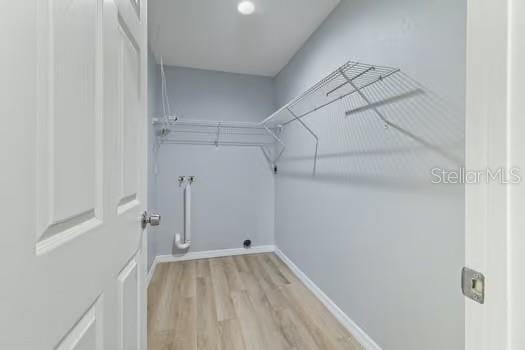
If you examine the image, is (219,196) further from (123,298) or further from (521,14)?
(521,14)

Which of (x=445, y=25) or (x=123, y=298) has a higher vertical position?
(x=445, y=25)

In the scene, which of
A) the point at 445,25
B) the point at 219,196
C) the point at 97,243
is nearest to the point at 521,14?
the point at 445,25

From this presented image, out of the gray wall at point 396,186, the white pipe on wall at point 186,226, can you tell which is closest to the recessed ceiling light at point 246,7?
the gray wall at point 396,186

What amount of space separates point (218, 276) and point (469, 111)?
2492 millimetres

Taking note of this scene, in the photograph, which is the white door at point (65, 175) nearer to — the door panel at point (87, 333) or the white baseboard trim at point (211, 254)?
the door panel at point (87, 333)

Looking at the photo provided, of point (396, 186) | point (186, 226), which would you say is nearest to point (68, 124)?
point (396, 186)

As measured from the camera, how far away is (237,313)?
1861 millimetres

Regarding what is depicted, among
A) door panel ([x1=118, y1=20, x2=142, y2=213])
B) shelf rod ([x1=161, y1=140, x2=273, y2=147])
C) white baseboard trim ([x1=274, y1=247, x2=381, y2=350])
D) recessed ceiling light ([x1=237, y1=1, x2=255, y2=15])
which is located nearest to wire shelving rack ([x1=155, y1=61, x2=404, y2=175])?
shelf rod ([x1=161, y1=140, x2=273, y2=147])

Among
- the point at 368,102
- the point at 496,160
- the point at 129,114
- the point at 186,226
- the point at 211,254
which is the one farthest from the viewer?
the point at 211,254

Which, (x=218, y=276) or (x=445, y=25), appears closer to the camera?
(x=445, y=25)

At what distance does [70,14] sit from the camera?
467 millimetres

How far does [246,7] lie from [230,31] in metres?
0.37

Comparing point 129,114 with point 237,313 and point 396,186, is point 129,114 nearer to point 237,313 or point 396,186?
point 396,186

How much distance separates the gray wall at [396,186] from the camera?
Answer: 103 centimetres
